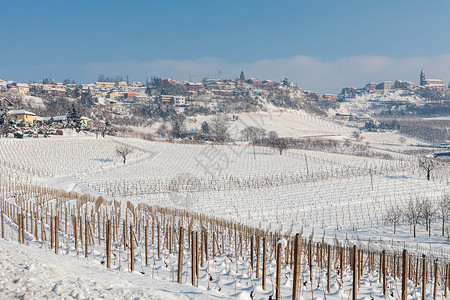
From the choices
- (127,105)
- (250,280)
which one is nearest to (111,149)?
(250,280)

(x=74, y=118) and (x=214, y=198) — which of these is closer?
(x=214, y=198)

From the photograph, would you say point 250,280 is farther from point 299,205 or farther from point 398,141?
point 398,141

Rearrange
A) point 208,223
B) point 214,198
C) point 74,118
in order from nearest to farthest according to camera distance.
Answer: point 208,223 → point 214,198 → point 74,118

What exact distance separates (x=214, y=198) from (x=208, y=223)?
329 inches

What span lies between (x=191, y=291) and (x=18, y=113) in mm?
68178

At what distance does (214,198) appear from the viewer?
26031 mm

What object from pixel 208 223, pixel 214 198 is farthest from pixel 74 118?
pixel 208 223

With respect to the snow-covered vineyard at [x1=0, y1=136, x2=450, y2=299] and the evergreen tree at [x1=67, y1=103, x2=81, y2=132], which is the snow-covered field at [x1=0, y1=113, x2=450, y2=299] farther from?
the evergreen tree at [x1=67, y1=103, x2=81, y2=132]

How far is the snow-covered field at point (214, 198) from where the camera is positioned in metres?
6.25

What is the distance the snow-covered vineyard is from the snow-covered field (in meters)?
0.07

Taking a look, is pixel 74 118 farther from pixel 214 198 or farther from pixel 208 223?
pixel 208 223

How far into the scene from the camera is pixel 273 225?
19047 mm

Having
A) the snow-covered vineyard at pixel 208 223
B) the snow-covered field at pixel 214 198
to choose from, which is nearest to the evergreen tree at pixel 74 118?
the snow-covered vineyard at pixel 208 223

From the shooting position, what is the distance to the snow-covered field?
6254 millimetres
